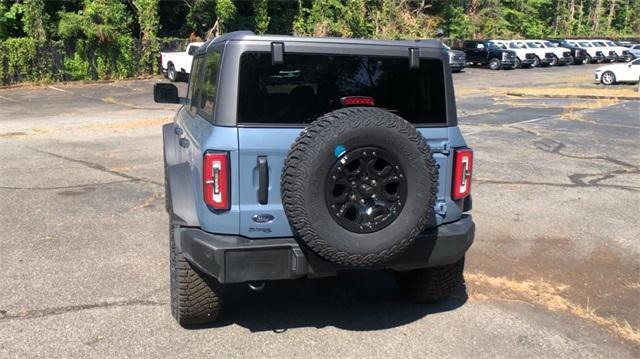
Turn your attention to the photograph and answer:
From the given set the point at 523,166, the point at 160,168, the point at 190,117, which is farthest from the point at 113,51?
the point at 190,117

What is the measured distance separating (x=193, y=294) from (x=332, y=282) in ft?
4.41

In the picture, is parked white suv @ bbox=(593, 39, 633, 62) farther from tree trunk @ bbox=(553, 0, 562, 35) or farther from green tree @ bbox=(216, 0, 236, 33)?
green tree @ bbox=(216, 0, 236, 33)

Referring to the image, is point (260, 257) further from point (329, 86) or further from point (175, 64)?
point (175, 64)

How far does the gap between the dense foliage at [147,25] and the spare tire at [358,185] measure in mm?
24122

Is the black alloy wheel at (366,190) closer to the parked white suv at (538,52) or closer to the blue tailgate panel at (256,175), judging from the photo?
the blue tailgate panel at (256,175)

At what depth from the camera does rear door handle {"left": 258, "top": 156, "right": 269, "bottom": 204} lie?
11.4ft

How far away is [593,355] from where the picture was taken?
3.72m

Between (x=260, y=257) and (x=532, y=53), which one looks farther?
(x=532, y=53)

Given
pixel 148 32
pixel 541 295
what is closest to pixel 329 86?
pixel 541 295

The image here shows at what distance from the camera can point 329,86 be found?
12.2 feet

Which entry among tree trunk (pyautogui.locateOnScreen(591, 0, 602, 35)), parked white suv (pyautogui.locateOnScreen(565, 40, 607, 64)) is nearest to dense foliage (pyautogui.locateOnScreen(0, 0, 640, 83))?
parked white suv (pyautogui.locateOnScreen(565, 40, 607, 64))

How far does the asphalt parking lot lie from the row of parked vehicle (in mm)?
26615

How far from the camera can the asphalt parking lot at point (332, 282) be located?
3.80 meters

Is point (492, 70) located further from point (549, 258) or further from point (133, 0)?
point (549, 258)
